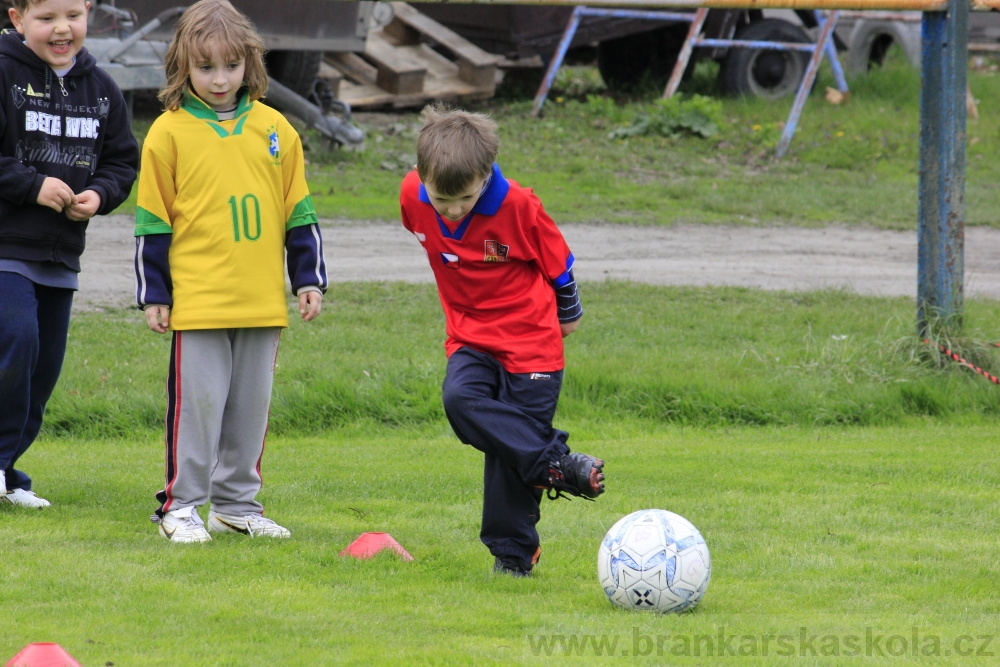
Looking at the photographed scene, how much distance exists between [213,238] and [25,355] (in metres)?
0.94

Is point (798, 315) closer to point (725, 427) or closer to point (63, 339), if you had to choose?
point (725, 427)

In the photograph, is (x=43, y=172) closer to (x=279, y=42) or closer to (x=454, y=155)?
(x=454, y=155)

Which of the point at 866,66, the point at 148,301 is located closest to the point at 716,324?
the point at 148,301

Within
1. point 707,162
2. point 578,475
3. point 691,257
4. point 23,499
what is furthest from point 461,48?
point 578,475

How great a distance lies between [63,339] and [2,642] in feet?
6.39

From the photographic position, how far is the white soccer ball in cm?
392

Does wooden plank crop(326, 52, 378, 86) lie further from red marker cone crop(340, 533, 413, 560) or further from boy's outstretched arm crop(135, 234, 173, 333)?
red marker cone crop(340, 533, 413, 560)

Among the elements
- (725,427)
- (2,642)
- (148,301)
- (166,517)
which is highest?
(148,301)

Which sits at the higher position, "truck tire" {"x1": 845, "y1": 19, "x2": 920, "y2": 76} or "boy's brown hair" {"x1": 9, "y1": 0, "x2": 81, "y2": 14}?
"boy's brown hair" {"x1": 9, "y1": 0, "x2": 81, "y2": 14}

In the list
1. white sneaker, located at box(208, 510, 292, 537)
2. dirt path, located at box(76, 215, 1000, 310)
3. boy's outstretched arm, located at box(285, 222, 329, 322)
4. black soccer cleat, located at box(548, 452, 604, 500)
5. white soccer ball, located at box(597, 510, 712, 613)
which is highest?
boy's outstretched arm, located at box(285, 222, 329, 322)

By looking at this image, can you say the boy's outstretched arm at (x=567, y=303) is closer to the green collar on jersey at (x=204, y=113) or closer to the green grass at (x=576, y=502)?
the green grass at (x=576, y=502)

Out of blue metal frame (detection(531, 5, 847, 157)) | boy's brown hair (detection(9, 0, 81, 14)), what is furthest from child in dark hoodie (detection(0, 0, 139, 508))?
blue metal frame (detection(531, 5, 847, 157))

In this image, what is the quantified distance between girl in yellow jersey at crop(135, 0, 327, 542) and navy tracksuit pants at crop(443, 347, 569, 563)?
0.72 metres

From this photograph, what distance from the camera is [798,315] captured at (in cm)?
931
